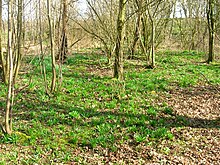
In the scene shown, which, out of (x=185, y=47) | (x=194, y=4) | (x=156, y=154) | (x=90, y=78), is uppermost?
(x=194, y=4)

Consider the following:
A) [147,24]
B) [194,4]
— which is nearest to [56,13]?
[147,24]

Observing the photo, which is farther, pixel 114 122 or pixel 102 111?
pixel 102 111

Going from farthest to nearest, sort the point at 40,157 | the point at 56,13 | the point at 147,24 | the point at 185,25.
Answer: the point at 185,25, the point at 147,24, the point at 56,13, the point at 40,157

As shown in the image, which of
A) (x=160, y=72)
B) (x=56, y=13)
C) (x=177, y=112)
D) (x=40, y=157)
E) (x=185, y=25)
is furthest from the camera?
(x=185, y=25)

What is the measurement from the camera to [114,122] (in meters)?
7.01

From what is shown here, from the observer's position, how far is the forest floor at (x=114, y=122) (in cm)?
560

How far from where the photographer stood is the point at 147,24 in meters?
15.7

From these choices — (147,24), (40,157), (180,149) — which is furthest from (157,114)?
(147,24)

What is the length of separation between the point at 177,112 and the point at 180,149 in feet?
6.78

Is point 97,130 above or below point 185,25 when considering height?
below

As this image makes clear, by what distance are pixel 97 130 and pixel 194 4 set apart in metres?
22.2

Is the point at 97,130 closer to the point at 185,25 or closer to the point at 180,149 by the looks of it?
the point at 180,149

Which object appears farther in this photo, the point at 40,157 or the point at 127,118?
the point at 127,118

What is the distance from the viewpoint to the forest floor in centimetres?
560
